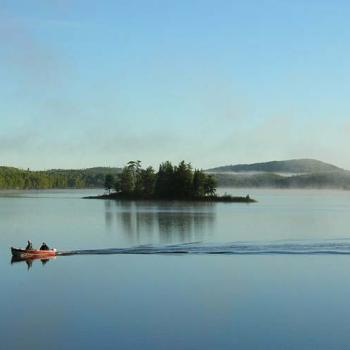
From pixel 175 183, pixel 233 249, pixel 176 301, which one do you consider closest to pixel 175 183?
pixel 175 183

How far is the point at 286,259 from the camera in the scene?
51.5 meters

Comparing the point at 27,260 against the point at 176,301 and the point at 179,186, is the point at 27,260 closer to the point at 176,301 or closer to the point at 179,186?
the point at 176,301

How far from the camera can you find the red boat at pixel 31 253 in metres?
51.7

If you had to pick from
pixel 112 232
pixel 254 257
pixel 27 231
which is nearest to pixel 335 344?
pixel 254 257

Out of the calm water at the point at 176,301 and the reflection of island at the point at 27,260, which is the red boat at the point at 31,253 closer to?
the reflection of island at the point at 27,260

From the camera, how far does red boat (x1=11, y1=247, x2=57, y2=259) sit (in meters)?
51.7

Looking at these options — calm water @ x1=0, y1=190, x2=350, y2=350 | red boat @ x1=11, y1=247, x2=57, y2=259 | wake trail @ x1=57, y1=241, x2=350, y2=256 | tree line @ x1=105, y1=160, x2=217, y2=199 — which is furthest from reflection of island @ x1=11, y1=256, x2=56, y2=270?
tree line @ x1=105, y1=160, x2=217, y2=199

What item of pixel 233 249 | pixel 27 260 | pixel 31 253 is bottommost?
pixel 27 260

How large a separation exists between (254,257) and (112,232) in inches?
1109

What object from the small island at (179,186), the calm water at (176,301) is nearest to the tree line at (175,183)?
the small island at (179,186)

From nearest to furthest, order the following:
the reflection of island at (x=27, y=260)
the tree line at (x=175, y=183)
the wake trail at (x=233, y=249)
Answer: the reflection of island at (x=27, y=260) < the wake trail at (x=233, y=249) < the tree line at (x=175, y=183)

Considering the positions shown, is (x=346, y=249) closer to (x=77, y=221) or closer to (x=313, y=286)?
(x=313, y=286)

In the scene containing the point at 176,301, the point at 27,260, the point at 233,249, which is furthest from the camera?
the point at 233,249

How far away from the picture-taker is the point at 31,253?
172 feet
